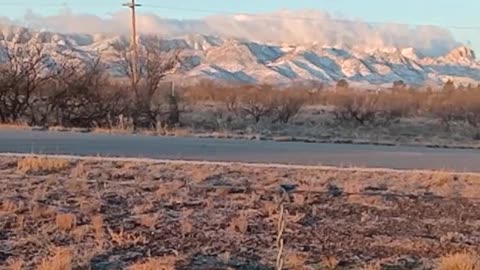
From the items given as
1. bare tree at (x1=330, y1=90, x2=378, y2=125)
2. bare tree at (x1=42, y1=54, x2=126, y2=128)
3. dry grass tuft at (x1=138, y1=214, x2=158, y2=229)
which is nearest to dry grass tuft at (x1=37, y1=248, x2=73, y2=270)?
dry grass tuft at (x1=138, y1=214, x2=158, y2=229)

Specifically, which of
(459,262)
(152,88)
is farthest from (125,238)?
(152,88)

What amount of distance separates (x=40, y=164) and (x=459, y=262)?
9196 millimetres

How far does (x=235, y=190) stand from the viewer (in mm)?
15148

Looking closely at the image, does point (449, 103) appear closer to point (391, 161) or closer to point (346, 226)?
point (391, 161)

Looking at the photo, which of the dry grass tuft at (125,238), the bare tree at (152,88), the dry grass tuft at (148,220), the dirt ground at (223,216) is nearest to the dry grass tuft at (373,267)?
the dirt ground at (223,216)

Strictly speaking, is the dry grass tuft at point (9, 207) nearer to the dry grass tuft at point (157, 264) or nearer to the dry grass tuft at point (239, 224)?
the dry grass tuft at point (239, 224)

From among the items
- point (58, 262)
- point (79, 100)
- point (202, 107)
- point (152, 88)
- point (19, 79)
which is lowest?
point (202, 107)

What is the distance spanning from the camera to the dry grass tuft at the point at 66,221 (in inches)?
470

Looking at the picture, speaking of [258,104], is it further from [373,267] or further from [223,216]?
[373,267]

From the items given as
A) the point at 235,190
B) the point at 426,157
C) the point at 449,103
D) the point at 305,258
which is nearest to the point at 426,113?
the point at 449,103

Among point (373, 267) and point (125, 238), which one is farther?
point (125, 238)

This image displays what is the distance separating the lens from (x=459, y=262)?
403 inches

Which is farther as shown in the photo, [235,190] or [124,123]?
Result: [124,123]

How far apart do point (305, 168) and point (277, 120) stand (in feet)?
97.0
